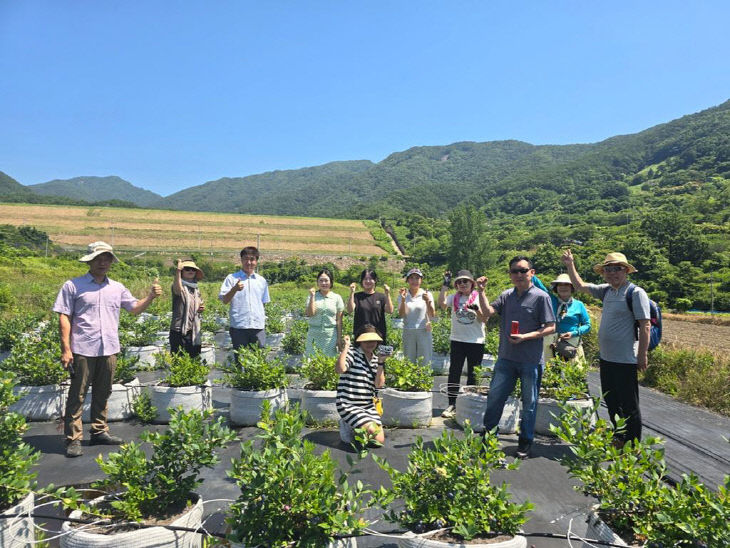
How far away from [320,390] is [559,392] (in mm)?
2679

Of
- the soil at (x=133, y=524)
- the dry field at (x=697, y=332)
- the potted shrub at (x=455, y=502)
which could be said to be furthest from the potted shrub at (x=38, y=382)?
the dry field at (x=697, y=332)

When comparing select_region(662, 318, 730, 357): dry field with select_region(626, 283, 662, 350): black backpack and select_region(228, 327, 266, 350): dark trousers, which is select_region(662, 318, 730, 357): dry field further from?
select_region(228, 327, 266, 350): dark trousers

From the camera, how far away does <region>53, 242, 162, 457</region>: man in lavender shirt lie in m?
4.22

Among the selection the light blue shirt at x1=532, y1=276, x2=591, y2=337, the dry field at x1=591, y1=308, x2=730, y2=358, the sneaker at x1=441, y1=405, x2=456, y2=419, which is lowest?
the dry field at x1=591, y1=308, x2=730, y2=358

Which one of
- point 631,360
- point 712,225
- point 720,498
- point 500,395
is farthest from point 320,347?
point 712,225

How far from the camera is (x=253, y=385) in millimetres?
5109

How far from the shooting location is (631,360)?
419cm

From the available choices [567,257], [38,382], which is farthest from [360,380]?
[38,382]

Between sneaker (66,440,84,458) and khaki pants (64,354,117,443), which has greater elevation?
khaki pants (64,354,117,443)

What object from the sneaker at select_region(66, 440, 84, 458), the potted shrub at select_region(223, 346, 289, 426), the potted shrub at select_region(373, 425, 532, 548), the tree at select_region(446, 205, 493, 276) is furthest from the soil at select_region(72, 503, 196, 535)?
the tree at select_region(446, 205, 493, 276)

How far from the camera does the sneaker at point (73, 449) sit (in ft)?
13.7

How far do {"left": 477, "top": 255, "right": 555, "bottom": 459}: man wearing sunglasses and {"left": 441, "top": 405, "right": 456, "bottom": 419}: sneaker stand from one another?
1.15m

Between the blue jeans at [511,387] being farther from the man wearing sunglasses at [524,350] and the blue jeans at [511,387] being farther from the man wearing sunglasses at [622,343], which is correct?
the man wearing sunglasses at [622,343]

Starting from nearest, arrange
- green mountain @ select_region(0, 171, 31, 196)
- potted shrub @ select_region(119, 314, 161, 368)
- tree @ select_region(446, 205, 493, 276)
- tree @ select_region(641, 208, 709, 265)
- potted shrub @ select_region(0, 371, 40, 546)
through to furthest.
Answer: potted shrub @ select_region(0, 371, 40, 546)
potted shrub @ select_region(119, 314, 161, 368)
tree @ select_region(641, 208, 709, 265)
tree @ select_region(446, 205, 493, 276)
green mountain @ select_region(0, 171, 31, 196)
